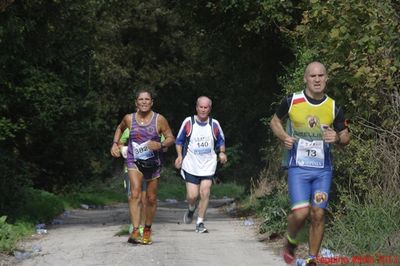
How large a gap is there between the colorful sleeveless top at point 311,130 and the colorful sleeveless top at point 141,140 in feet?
11.1

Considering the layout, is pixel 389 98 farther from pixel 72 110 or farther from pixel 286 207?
pixel 72 110

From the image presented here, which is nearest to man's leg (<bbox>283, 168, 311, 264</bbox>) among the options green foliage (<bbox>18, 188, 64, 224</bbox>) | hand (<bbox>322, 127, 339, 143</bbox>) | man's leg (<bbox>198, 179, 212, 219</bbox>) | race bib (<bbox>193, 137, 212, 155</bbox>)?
hand (<bbox>322, 127, 339, 143</bbox>)

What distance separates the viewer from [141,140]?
1154cm

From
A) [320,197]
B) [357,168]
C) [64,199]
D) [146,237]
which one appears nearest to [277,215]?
[357,168]

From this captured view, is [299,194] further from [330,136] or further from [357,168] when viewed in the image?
[357,168]

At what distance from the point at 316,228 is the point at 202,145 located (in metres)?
5.09

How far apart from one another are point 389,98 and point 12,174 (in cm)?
819

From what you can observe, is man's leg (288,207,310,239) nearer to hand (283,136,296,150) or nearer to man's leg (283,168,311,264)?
man's leg (283,168,311,264)

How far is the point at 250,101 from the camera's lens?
2517 cm

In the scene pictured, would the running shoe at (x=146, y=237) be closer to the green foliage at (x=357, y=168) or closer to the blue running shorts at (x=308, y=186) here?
the green foliage at (x=357, y=168)

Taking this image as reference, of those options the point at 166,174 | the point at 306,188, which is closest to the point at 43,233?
the point at 306,188

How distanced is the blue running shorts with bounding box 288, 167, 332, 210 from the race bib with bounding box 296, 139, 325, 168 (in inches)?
2.2

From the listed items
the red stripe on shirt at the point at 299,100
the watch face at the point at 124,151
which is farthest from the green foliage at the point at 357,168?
the watch face at the point at 124,151

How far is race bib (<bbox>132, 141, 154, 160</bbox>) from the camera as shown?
11.5 meters
